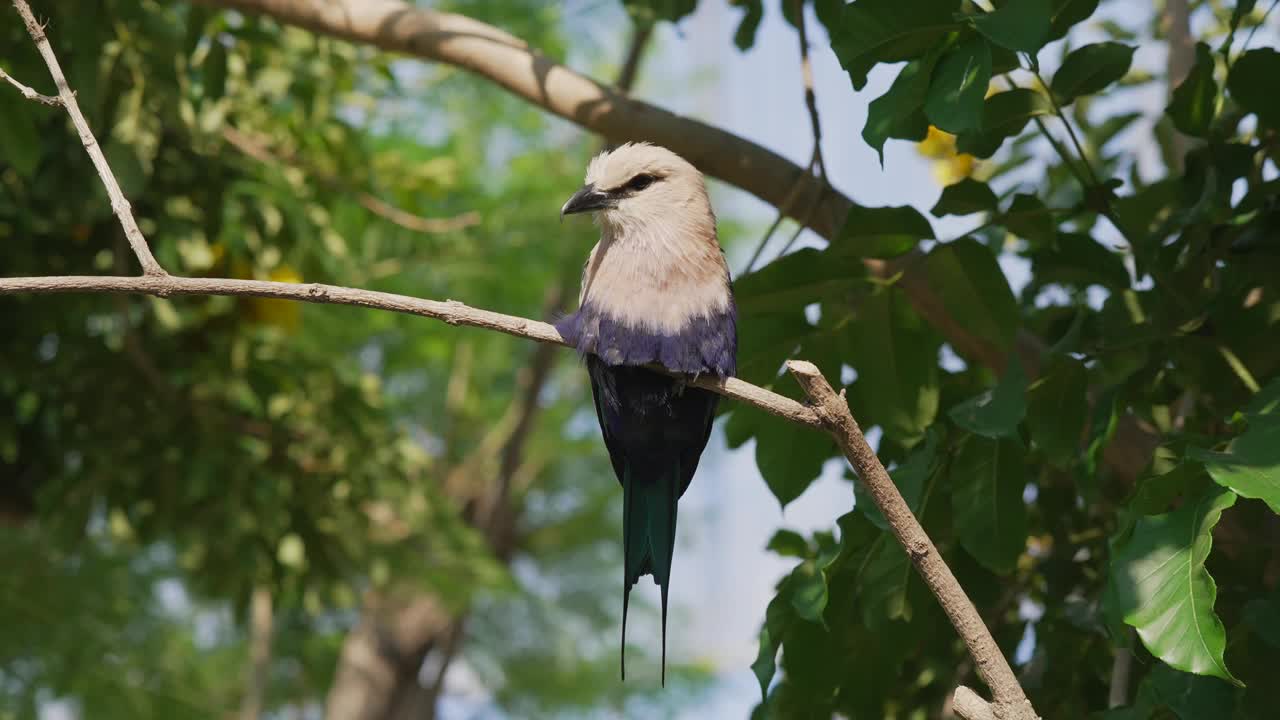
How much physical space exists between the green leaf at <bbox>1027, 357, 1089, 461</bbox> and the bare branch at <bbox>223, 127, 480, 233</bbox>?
2.04 metres

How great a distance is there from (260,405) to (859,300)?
197 centimetres

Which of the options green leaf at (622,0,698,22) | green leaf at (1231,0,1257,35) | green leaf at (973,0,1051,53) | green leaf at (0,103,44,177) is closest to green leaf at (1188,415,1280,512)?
green leaf at (973,0,1051,53)

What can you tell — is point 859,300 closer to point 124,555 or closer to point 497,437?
point 124,555

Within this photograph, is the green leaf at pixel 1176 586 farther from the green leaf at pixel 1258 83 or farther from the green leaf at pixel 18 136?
the green leaf at pixel 18 136

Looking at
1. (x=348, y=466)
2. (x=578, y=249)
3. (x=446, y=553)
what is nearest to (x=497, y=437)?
(x=578, y=249)

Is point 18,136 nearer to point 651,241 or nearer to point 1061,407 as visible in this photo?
point 651,241

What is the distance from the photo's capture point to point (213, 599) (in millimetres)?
4031

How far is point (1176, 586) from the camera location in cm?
142

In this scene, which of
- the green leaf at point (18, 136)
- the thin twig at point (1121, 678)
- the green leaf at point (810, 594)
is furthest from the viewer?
the green leaf at point (18, 136)

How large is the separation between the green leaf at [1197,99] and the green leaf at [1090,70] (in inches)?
4.7

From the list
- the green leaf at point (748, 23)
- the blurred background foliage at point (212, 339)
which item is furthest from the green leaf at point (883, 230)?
the blurred background foliage at point (212, 339)

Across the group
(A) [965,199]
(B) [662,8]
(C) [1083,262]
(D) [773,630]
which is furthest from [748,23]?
(D) [773,630]

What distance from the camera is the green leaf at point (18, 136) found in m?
2.39

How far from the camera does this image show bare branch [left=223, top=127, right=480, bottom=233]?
333cm
